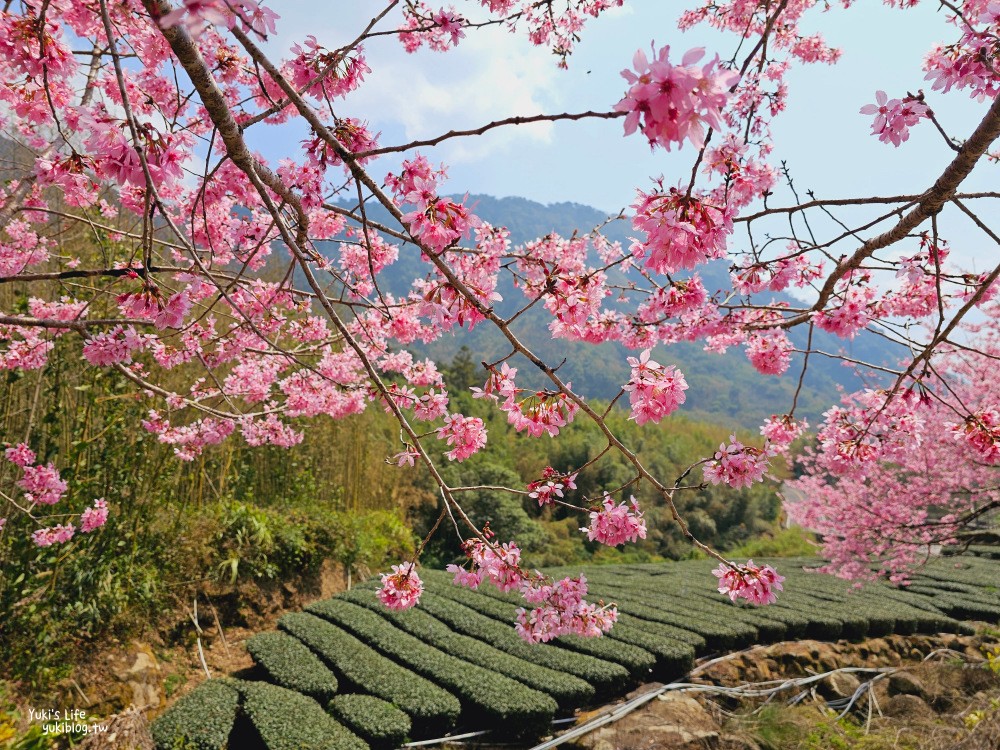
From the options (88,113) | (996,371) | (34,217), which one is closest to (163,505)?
(34,217)

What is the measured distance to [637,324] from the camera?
3.21m

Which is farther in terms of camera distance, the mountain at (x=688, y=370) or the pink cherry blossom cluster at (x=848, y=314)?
the mountain at (x=688, y=370)

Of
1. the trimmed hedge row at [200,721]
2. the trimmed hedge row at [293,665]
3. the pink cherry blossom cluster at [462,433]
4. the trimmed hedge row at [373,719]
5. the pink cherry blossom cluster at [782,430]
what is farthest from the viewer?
the trimmed hedge row at [293,665]

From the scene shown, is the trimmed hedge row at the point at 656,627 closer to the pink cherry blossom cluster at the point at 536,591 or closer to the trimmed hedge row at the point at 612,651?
the trimmed hedge row at the point at 612,651

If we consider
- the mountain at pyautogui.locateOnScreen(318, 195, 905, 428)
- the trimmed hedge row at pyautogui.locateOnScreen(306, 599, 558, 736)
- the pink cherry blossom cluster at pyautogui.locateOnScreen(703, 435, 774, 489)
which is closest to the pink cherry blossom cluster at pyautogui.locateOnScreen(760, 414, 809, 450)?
the pink cherry blossom cluster at pyautogui.locateOnScreen(703, 435, 774, 489)

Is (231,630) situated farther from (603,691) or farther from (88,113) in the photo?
(88,113)

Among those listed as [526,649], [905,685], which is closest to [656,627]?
[526,649]

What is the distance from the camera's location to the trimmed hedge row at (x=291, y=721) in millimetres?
2832

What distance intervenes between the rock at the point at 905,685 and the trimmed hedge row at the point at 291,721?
4.54m

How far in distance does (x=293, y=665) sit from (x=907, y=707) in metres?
4.49

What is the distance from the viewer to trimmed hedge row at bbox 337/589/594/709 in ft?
11.9

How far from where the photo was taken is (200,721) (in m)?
2.88

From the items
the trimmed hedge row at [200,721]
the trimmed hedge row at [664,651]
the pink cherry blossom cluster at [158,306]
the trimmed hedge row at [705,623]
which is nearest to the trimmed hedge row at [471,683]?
the trimmed hedge row at [200,721]

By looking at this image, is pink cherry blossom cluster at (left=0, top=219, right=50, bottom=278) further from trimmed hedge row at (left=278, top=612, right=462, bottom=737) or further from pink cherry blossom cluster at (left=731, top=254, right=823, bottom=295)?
pink cherry blossom cluster at (left=731, top=254, right=823, bottom=295)
